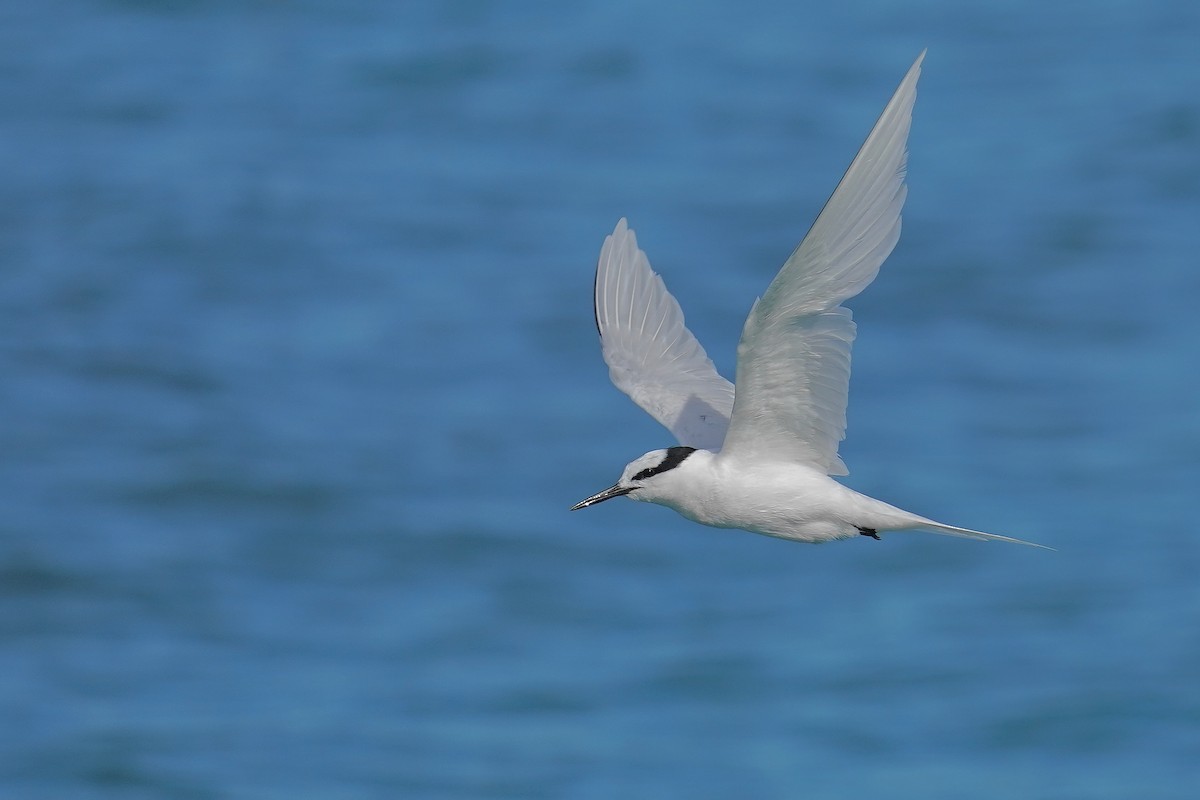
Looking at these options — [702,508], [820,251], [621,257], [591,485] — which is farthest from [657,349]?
[591,485]

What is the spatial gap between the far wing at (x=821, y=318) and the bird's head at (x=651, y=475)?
260mm

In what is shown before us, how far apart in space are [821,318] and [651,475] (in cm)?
132

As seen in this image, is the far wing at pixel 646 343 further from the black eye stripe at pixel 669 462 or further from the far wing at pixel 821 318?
the far wing at pixel 821 318

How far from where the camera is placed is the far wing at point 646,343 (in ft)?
30.9

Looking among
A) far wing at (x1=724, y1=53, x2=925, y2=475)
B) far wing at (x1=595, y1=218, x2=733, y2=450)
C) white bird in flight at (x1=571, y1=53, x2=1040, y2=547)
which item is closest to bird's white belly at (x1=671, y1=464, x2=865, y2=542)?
white bird in flight at (x1=571, y1=53, x2=1040, y2=547)

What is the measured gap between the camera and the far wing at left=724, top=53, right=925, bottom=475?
21.1 ft

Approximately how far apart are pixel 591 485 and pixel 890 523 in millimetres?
12174

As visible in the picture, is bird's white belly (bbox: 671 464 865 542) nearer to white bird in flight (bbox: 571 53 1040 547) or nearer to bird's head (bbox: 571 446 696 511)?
white bird in flight (bbox: 571 53 1040 547)

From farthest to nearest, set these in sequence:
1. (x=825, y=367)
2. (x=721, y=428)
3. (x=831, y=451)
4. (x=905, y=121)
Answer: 1. (x=721, y=428)
2. (x=831, y=451)
3. (x=825, y=367)
4. (x=905, y=121)

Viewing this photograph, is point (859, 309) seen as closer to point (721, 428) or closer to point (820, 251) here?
point (721, 428)

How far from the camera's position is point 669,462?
815cm

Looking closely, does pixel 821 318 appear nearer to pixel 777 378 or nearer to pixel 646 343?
pixel 777 378

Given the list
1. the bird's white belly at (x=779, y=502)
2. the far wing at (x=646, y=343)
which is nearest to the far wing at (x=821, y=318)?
the bird's white belly at (x=779, y=502)

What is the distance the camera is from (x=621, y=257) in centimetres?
961
